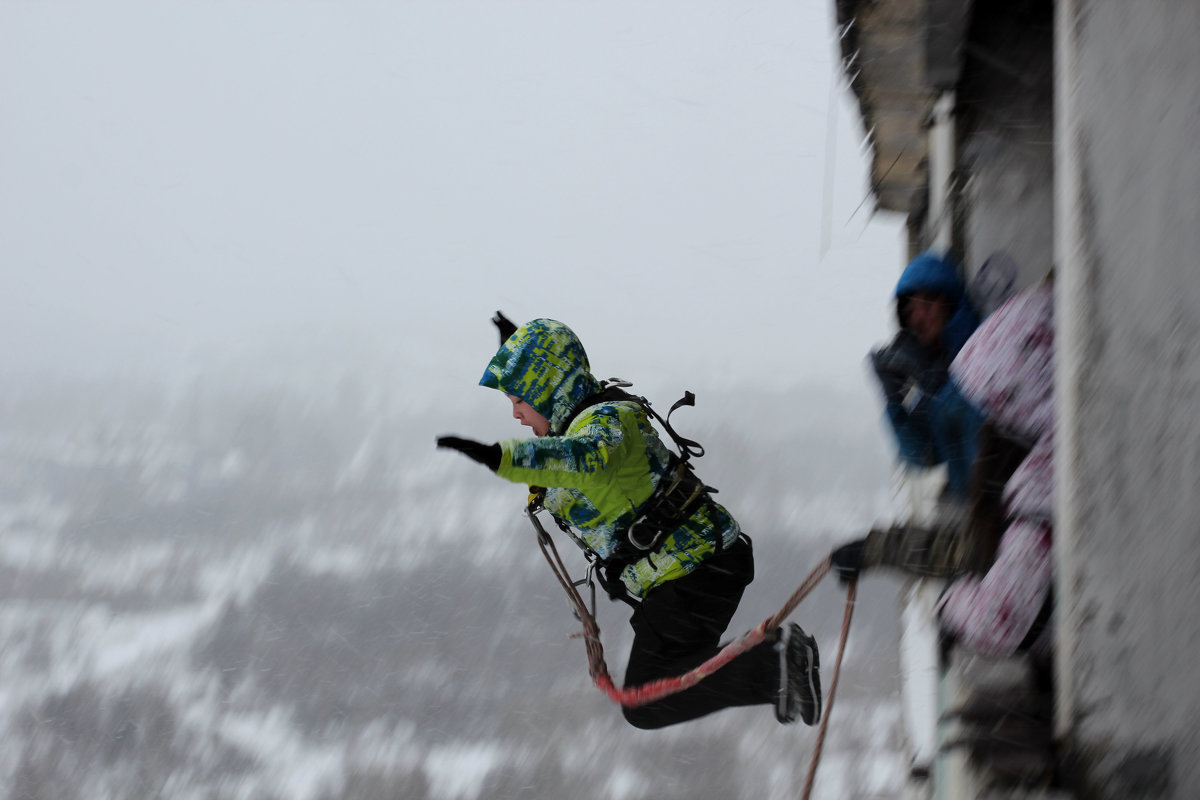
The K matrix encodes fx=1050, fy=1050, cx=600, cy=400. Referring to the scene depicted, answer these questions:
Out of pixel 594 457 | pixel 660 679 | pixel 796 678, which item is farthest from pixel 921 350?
pixel 660 679

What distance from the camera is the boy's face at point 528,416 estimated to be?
3750 mm

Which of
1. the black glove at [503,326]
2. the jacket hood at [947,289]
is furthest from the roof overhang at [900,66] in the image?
the black glove at [503,326]

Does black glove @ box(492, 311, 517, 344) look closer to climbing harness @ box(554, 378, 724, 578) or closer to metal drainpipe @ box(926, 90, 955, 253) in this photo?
climbing harness @ box(554, 378, 724, 578)

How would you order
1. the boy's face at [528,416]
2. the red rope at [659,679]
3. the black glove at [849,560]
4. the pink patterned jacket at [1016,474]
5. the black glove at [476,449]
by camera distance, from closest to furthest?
1. the pink patterned jacket at [1016,474]
2. the black glove at [849,560]
3. the black glove at [476,449]
4. the red rope at [659,679]
5. the boy's face at [528,416]

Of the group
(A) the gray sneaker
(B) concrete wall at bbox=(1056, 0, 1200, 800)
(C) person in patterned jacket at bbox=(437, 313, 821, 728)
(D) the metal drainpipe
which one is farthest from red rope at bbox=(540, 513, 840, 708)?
(D) the metal drainpipe

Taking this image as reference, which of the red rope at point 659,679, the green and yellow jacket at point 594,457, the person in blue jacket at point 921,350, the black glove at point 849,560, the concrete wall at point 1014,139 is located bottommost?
the red rope at point 659,679

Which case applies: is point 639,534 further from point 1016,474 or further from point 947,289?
point 1016,474

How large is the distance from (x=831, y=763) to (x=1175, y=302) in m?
20.9

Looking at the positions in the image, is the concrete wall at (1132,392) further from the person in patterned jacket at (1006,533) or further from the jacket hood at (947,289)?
the jacket hood at (947,289)

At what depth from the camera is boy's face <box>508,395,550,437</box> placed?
148 inches

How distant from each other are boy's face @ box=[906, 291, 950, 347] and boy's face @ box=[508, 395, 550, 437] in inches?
52.6

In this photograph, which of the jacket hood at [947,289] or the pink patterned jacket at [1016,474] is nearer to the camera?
the pink patterned jacket at [1016,474]

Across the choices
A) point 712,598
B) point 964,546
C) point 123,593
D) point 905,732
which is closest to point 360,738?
point 123,593

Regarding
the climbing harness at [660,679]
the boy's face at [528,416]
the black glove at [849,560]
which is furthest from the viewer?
the boy's face at [528,416]
